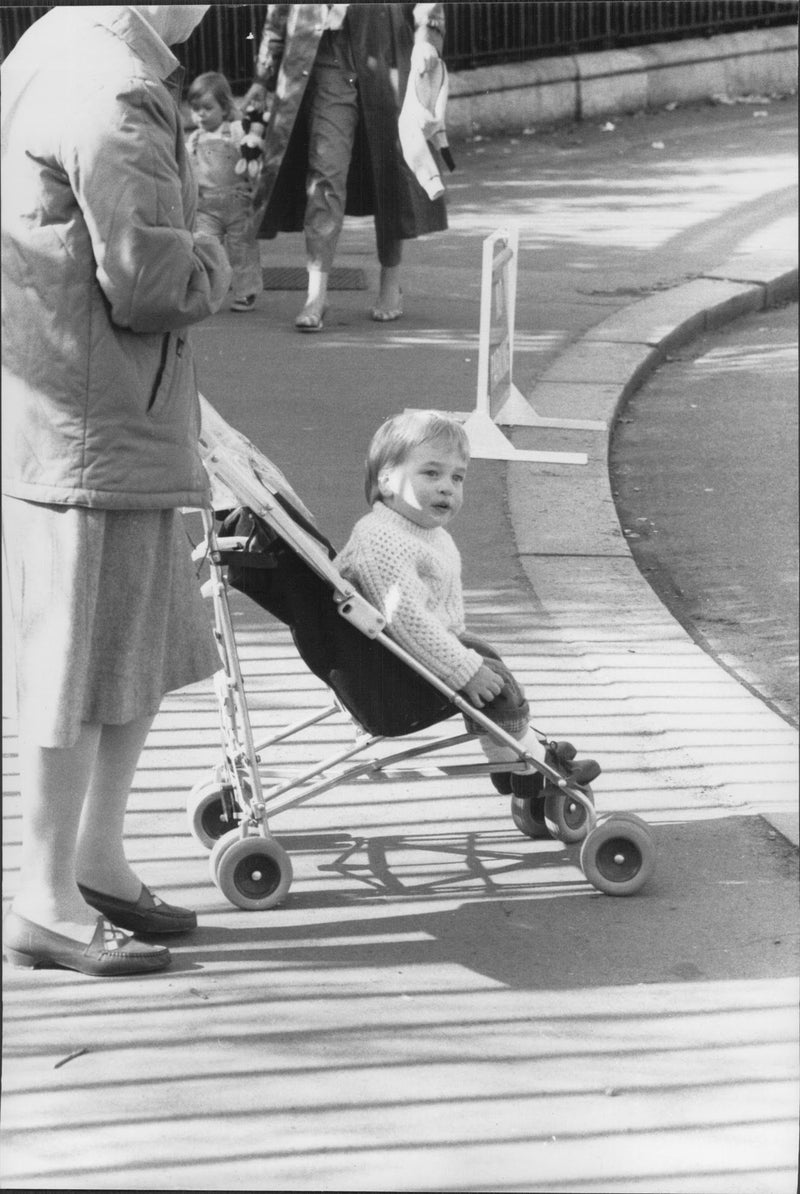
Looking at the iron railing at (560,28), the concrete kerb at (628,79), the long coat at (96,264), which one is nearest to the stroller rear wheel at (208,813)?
the long coat at (96,264)

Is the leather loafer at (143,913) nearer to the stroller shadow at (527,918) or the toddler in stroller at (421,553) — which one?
the stroller shadow at (527,918)

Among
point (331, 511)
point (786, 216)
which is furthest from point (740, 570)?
point (786, 216)

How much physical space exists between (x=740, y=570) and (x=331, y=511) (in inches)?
80.2

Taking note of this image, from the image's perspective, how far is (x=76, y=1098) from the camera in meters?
→ 2.91

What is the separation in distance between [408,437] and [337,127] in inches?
62.0

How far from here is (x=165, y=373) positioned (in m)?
3.12

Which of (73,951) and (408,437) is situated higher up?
(408,437)

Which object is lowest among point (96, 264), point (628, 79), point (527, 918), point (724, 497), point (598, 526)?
point (724, 497)

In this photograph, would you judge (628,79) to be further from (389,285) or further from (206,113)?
(206,113)

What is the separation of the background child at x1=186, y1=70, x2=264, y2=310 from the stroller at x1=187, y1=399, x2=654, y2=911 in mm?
894

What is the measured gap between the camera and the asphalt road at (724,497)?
19.2ft

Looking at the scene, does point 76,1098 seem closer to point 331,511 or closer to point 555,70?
point 331,511

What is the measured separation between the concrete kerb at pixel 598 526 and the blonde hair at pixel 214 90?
4.26 feet

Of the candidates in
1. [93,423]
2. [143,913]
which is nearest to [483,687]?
[143,913]
